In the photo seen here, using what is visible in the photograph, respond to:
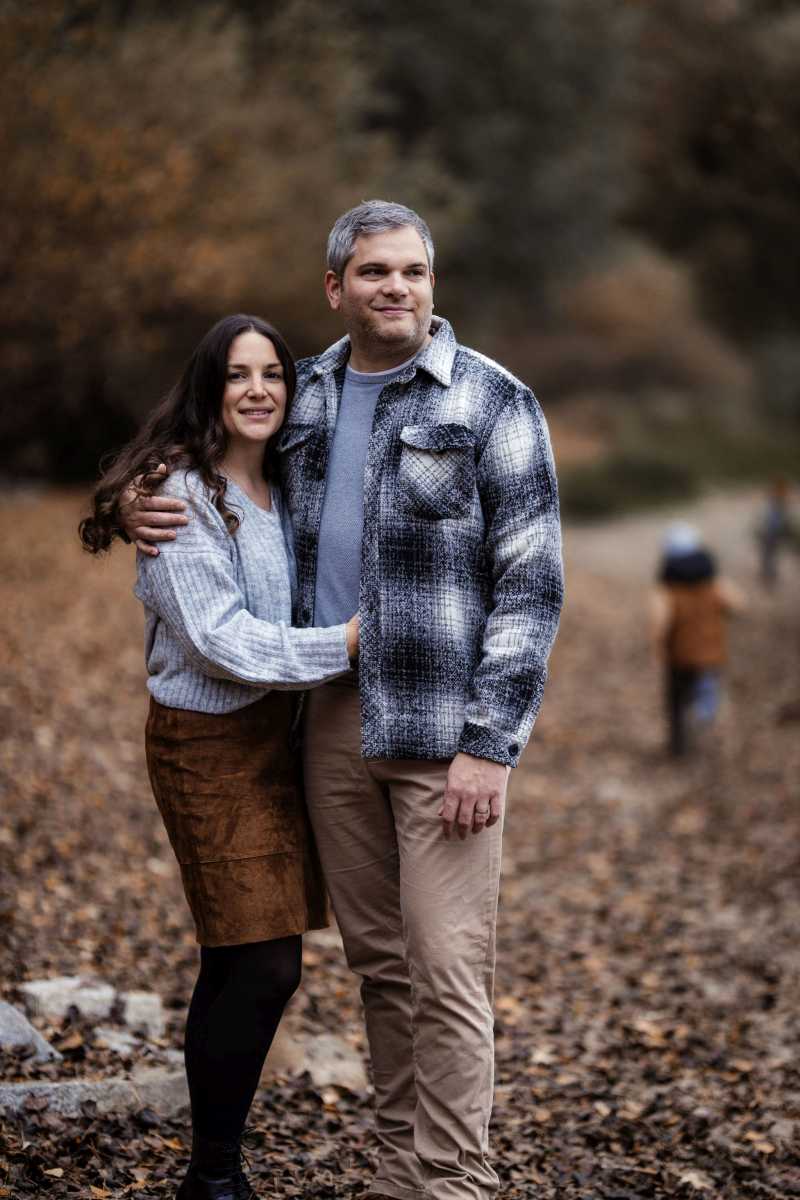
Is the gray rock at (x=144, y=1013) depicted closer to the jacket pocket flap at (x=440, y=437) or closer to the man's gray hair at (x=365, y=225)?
the jacket pocket flap at (x=440, y=437)

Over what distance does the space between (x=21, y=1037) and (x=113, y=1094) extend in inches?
15.0

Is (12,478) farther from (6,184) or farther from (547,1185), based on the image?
(547,1185)

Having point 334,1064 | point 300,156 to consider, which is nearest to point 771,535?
point 300,156

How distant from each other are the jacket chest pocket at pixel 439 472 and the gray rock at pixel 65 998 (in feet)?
7.64

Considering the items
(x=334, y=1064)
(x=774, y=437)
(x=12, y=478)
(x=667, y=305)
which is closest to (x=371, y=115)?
(x=12, y=478)

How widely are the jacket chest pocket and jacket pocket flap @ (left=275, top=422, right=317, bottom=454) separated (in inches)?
12.2

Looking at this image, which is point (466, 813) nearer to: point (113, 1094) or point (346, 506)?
point (346, 506)

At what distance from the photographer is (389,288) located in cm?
296

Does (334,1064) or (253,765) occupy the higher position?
(253,765)

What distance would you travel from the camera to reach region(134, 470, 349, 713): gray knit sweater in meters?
2.87

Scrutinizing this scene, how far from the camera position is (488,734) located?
9.30ft

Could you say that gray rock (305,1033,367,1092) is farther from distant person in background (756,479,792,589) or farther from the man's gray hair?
distant person in background (756,479,792,589)

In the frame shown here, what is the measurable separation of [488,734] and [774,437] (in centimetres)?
3404

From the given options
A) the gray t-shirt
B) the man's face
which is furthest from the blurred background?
the man's face
